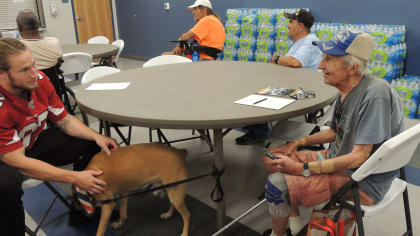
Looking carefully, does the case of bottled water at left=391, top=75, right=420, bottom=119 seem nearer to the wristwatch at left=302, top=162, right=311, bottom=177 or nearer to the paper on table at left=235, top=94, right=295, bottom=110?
the paper on table at left=235, top=94, right=295, bottom=110

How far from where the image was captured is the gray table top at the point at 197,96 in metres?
1.52

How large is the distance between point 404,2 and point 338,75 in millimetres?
3380

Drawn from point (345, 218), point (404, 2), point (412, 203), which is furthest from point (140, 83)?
point (404, 2)

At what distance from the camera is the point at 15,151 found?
5.10 feet

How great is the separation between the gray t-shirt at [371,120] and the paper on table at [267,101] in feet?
0.90

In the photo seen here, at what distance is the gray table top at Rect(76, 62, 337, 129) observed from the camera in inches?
59.7

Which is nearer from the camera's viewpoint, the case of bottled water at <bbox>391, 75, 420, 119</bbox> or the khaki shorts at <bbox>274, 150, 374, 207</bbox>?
the khaki shorts at <bbox>274, 150, 374, 207</bbox>

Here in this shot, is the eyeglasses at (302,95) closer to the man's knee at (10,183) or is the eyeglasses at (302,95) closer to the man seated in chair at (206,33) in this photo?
the man's knee at (10,183)

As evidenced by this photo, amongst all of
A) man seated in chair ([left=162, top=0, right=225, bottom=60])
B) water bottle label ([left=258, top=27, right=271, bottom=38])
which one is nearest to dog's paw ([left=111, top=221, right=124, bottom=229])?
man seated in chair ([left=162, top=0, right=225, bottom=60])

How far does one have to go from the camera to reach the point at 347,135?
1.48 metres

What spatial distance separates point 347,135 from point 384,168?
24 cm

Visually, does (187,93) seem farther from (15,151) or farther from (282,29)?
(282,29)

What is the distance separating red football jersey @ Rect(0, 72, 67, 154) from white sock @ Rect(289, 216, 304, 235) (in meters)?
1.37

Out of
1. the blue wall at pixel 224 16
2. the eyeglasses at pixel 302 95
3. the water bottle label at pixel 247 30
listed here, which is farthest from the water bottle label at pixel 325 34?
the eyeglasses at pixel 302 95
